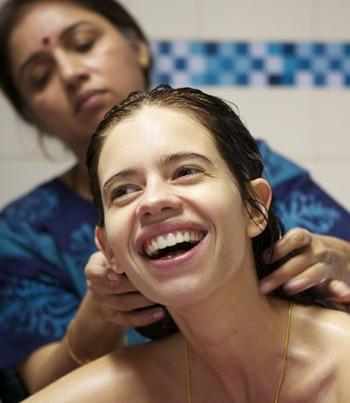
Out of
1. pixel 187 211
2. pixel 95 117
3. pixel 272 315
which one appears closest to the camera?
pixel 187 211

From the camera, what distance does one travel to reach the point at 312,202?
1.58 metres

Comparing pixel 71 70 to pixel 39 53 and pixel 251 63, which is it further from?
pixel 251 63

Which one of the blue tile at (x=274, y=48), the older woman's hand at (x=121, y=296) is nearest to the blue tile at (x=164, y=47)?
the blue tile at (x=274, y=48)

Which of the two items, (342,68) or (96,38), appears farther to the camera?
(342,68)

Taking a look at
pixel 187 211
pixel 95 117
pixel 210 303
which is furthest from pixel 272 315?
pixel 95 117

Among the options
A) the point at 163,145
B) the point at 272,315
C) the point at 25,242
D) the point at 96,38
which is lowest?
the point at 25,242

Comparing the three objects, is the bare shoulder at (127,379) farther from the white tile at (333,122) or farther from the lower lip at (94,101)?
the white tile at (333,122)

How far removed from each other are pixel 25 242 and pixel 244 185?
0.78 meters

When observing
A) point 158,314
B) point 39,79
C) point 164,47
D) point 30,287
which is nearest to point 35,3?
point 39,79

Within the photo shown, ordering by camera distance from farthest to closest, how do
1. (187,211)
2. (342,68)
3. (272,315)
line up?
(342,68)
(272,315)
(187,211)

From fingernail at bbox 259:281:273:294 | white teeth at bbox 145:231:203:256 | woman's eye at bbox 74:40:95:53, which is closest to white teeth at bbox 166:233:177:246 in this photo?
white teeth at bbox 145:231:203:256

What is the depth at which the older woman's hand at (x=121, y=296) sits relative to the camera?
1.13 m

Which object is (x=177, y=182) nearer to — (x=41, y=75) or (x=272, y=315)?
(x=272, y=315)

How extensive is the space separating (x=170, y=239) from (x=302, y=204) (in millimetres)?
733
